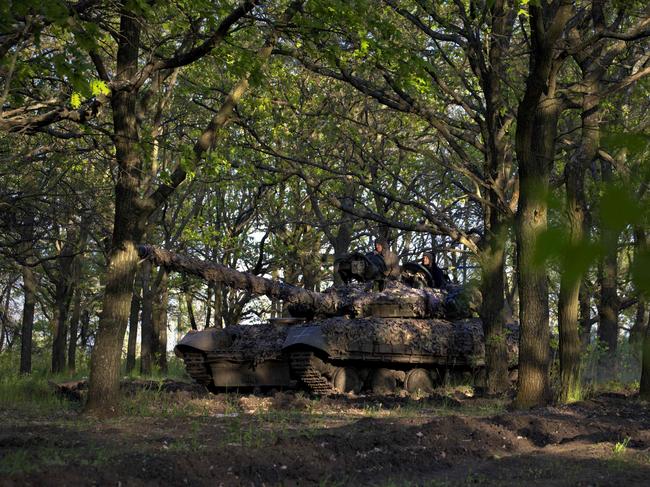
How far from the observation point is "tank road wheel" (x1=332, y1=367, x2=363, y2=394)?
56.7 feet

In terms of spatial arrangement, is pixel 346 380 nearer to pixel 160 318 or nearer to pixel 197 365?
pixel 197 365

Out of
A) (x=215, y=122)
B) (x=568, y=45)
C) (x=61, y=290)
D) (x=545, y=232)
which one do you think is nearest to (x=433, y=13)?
(x=568, y=45)

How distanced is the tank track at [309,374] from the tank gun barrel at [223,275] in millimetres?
1053

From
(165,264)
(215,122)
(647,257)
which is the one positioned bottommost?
(647,257)

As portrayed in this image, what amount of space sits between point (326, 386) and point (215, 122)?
20.3ft

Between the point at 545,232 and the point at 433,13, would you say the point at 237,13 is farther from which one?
the point at 545,232

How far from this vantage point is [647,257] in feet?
5.10

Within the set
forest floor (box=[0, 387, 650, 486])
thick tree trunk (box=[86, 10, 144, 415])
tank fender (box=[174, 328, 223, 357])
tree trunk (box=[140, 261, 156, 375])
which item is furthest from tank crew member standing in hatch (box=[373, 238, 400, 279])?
thick tree trunk (box=[86, 10, 144, 415])

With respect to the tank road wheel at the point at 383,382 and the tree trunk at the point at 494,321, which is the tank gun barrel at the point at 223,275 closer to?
the tank road wheel at the point at 383,382

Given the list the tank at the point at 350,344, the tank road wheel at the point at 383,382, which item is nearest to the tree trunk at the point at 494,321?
the tank at the point at 350,344

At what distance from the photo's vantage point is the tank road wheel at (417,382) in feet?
59.4

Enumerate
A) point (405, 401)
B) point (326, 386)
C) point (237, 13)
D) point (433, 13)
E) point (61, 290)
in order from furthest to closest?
point (61, 290)
point (326, 386)
point (405, 401)
point (433, 13)
point (237, 13)

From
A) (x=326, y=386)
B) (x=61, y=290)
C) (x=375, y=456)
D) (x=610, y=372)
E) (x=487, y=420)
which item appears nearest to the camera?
(x=375, y=456)

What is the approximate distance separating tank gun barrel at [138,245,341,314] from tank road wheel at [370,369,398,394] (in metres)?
2.20
